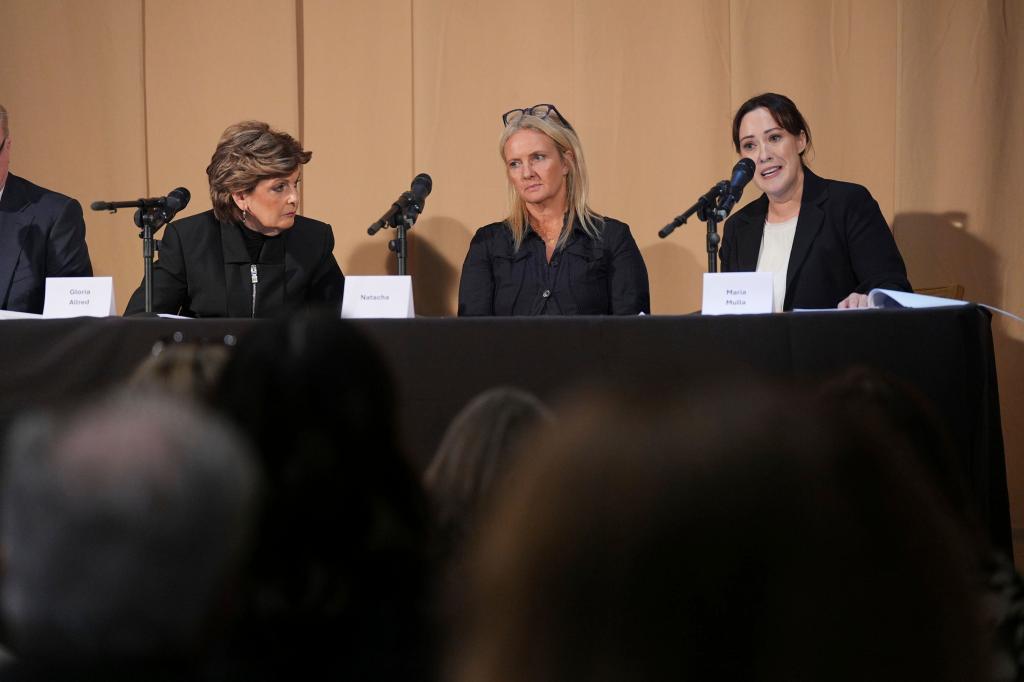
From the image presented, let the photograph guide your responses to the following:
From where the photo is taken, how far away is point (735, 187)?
6.67ft

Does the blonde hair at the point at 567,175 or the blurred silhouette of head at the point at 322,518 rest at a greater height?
the blonde hair at the point at 567,175

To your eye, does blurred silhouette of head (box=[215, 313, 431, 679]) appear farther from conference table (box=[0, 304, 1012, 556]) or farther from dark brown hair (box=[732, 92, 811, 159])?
dark brown hair (box=[732, 92, 811, 159])

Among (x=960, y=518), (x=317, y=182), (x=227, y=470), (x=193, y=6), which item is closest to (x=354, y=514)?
(x=227, y=470)

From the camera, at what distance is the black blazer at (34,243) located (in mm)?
2416

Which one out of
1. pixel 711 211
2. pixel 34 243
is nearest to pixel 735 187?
pixel 711 211

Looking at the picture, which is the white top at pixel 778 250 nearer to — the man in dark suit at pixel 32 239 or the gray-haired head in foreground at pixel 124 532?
the man in dark suit at pixel 32 239

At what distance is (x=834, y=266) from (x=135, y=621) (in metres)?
2.09

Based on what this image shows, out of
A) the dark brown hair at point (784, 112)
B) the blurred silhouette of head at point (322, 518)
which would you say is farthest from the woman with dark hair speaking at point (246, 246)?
the blurred silhouette of head at point (322, 518)

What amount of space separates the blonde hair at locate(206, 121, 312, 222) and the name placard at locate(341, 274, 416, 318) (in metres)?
0.71

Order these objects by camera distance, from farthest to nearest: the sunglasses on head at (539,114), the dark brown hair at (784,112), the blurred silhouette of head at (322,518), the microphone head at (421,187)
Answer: the sunglasses on head at (539,114)
the dark brown hair at (784,112)
the microphone head at (421,187)
the blurred silhouette of head at (322,518)

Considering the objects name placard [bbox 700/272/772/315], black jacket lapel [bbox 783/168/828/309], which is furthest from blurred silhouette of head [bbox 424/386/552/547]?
black jacket lapel [bbox 783/168/828/309]

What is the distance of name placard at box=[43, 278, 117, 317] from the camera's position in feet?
5.95

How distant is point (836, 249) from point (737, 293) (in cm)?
81

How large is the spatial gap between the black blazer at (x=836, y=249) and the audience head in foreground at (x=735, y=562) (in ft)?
6.29
